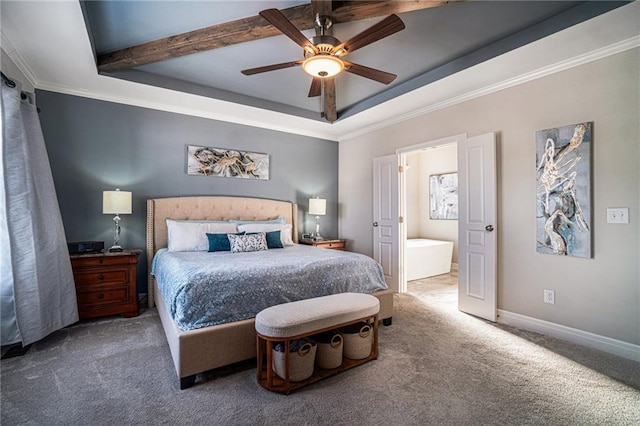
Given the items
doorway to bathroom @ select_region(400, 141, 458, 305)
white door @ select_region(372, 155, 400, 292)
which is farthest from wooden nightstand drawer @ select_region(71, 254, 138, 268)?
doorway to bathroom @ select_region(400, 141, 458, 305)

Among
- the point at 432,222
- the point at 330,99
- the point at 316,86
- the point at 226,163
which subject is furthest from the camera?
the point at 432,222

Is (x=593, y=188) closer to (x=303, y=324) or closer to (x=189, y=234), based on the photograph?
(x=303, y=324)

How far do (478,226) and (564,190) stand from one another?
34.3 inches

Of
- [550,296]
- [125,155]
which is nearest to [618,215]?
[550,296]

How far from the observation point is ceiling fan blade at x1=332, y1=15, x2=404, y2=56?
1.85m

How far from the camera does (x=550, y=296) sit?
2805 millimetres

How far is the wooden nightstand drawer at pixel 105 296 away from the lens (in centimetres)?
301

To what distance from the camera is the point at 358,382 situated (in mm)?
2012

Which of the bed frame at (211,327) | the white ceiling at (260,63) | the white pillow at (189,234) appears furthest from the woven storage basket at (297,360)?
the white ceiling at (260,63)

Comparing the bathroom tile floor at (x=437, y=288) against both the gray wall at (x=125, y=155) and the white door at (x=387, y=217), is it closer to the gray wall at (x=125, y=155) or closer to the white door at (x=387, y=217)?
the white door at (x=387, y=217)

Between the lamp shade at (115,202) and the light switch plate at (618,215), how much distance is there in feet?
15.8

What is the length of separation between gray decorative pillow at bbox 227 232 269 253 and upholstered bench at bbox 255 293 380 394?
1490 mm

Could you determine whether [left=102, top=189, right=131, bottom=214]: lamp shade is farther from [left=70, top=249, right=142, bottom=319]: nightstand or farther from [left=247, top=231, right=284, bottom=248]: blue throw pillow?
[left=247, top=231, right=284, bottom=248]: blue throw pillow

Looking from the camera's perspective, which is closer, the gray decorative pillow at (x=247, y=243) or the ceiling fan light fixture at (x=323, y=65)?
the ceiling fan light fixture at (x=323, y=65)
